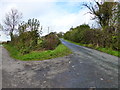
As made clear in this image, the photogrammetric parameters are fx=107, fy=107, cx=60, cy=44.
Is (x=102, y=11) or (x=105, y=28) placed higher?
(x=102, y=11)

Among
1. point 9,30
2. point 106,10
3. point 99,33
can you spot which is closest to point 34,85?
point 99,33

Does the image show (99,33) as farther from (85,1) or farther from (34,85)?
(34,85)

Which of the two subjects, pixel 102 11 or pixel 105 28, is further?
pixel 102 11

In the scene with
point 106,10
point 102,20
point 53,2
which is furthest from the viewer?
point 102,20

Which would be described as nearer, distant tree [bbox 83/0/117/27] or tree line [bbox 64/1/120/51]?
tree line [bbox 64/1/120/51]

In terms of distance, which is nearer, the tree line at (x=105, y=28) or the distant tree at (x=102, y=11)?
the tree line at (x=105, y=28)

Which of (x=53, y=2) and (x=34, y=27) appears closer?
(x=53, y=2)

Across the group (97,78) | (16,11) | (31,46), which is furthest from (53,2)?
(16,11)

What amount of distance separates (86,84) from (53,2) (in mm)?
9131

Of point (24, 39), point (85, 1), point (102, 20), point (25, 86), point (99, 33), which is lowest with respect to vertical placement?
point (25, 86)

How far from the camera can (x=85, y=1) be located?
761 inches

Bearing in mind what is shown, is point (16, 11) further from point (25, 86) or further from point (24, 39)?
point (25, 86)

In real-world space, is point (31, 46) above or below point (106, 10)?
below

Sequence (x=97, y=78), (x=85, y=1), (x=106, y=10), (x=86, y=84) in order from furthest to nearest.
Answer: (x=85, y=1) → (x=106, y=10) → (x=97, y=78) → (x=86, y=84)
